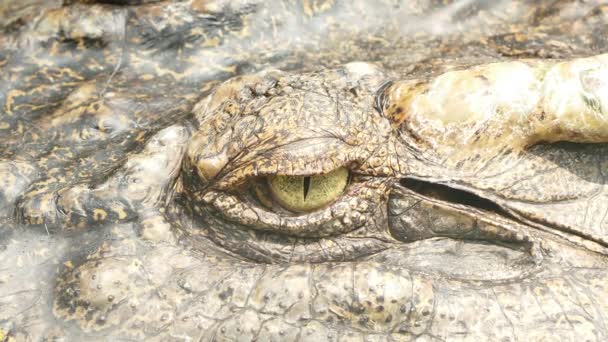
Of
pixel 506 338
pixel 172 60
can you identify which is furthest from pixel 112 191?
pixel 506 338

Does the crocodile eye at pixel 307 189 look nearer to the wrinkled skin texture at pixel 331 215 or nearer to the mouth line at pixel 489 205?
the wrinkled skin texture at pixel 331 215

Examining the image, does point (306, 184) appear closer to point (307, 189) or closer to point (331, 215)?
point (307, 189)

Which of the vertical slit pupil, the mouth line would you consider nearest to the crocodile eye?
the vertical slit pupil

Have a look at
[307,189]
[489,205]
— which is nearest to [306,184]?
[307,189]

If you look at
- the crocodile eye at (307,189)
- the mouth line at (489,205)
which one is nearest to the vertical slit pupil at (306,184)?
the crocodile eye at (307,189)

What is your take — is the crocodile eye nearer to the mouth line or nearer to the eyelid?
the eyelid
